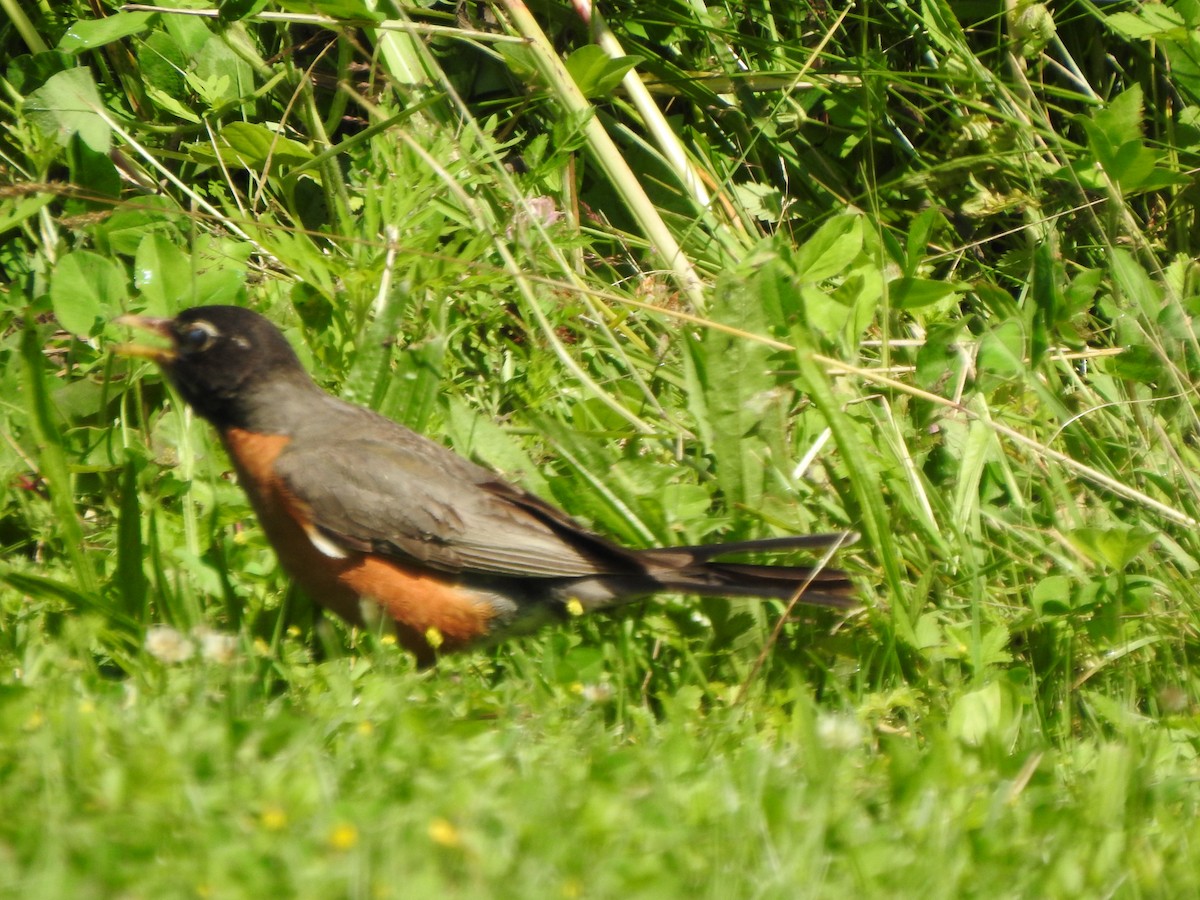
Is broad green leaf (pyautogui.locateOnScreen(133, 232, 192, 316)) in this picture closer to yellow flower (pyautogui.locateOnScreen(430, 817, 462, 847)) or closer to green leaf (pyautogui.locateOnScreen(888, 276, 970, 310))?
green leaf (pyautogui.locateOnScreen(888, 276, 970, 310))

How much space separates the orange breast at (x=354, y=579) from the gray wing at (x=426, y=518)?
5 centimetres

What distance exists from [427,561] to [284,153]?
2.03 meters

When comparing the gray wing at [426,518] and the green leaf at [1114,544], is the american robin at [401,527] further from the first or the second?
the green leaf at [1114,544]

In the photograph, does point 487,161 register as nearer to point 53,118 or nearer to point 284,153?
point 284,153

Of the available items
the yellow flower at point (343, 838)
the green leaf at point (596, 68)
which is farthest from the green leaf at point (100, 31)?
the yellow flower at point (343, 838)

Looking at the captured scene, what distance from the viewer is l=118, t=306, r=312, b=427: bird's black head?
424 cm

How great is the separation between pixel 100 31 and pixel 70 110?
31 centimetres

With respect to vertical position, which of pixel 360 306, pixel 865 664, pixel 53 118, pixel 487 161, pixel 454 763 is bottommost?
pixel 865 664

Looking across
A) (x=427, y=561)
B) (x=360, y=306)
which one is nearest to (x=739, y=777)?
(x=427, y=561)

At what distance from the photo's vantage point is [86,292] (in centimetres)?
456

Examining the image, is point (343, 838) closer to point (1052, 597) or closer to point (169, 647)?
point (169, 647)

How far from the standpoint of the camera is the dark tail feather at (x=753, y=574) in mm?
3930

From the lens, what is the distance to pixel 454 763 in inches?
101

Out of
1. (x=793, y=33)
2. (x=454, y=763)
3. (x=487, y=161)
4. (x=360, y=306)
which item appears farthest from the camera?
(x=793, y=33)
